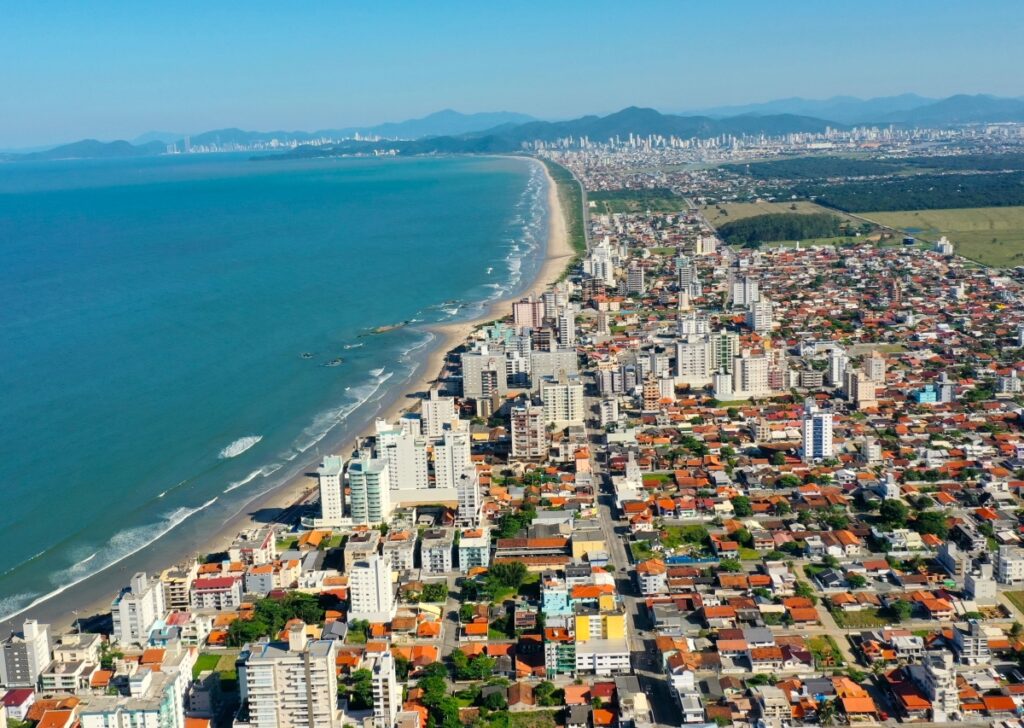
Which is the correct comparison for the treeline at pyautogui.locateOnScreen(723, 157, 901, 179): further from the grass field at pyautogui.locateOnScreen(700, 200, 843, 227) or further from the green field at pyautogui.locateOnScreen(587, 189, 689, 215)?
the grass field at pyautogui.locateOnScreen(700, 200, 843, 227)

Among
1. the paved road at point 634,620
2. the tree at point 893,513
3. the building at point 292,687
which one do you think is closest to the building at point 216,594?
the building at point 292,687

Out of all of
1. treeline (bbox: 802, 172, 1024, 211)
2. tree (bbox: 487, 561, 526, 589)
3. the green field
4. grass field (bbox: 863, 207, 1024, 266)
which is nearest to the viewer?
tree (bbox: 487, 561, 526, 589)

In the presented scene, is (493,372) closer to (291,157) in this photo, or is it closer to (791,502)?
(791,502)

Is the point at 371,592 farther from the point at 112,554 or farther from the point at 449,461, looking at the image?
the point at 112,554

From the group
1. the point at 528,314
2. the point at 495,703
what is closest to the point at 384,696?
the point at 495,703

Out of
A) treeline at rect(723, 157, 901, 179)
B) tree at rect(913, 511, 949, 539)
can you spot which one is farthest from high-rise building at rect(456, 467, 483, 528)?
treeline at rect(723, 157, 901, 179)
